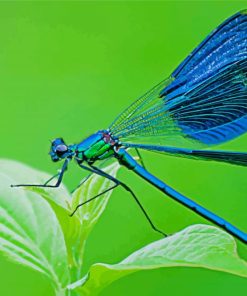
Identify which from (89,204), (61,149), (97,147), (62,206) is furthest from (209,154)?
(62,206)

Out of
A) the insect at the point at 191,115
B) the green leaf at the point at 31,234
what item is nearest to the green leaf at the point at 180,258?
the green leaf at the point at 31,234

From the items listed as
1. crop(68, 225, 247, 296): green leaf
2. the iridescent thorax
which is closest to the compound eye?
the iridescent thorax

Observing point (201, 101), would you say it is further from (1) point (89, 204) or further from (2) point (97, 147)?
(1) point (89, 204)

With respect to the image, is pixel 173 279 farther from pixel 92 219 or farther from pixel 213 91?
pixel 92 219

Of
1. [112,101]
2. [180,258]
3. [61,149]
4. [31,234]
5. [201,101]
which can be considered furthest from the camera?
[112,101]

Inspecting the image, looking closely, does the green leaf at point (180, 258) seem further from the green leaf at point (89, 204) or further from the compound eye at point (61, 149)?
the compound eye at point (61, 149)
